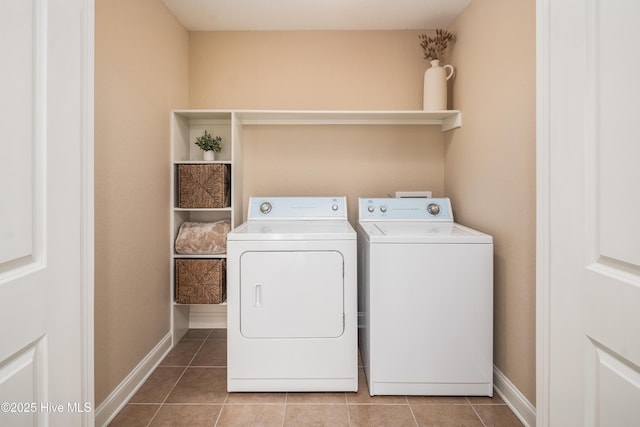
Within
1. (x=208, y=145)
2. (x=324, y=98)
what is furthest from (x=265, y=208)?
(x=324, y=98)

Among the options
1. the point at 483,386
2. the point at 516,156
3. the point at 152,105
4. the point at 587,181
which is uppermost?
the point at 152,105

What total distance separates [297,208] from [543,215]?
1.67m

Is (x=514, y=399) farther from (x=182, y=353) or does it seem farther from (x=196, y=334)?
(x=196, y=334)

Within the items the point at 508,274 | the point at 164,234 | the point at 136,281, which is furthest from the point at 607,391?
the point at 164,234

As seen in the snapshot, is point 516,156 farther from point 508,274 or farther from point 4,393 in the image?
point 4,393

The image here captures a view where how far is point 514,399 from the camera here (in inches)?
66.7

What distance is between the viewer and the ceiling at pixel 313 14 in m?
2.22

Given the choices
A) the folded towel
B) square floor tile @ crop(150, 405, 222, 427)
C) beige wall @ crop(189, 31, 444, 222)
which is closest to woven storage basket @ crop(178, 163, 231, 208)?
the folded towel

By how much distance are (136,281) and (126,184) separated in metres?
0.54

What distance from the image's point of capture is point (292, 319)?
1808 millimetres

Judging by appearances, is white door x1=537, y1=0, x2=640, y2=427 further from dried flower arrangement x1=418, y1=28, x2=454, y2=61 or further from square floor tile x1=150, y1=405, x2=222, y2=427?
dried flower arrangement x1=418, y1=28, x2=454, y2=61

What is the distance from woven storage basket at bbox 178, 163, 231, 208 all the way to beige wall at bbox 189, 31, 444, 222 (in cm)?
34

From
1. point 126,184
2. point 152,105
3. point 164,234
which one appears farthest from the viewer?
point 164,234

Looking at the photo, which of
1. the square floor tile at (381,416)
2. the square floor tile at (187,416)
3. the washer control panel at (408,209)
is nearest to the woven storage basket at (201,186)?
the washer control panel at (408,209)
